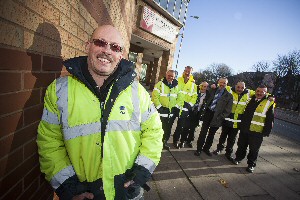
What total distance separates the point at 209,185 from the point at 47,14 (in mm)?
4308

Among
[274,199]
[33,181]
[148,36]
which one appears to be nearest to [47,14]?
[33,181]

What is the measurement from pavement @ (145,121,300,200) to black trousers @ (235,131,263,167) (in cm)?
30

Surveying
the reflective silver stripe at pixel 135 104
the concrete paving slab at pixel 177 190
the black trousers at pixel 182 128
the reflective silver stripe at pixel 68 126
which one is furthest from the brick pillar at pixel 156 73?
the reflective silver stripe at pixel 68 126

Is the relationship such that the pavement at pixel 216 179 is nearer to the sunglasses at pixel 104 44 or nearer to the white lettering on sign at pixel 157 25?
the sunglasses at pixel 104 44

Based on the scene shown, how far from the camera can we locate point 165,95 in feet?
19.5

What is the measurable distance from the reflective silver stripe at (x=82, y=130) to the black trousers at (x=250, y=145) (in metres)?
5.03

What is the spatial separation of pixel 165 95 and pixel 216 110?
147 centimetres

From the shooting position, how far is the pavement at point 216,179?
13.6 ft

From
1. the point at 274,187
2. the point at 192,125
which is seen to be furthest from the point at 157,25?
the point at 274,187

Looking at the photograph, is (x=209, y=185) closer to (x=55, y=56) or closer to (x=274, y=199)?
(x=274, y=199)

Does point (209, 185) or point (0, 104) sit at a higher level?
point (0, 104)

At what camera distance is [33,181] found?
184cm

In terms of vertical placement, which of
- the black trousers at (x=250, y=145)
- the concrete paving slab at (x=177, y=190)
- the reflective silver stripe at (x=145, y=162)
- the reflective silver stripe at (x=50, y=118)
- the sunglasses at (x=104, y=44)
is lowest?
the concrete paving slab at (x=177, y=190)

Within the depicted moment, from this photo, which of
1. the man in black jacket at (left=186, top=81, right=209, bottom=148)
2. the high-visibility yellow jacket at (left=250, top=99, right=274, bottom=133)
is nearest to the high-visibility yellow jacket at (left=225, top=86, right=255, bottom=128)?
the high-visibility yellow jacket at (left=250, top=99, right=274, bottom=133)
